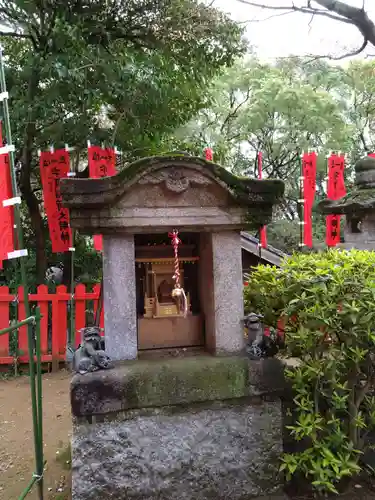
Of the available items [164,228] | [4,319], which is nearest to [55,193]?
[4,319]

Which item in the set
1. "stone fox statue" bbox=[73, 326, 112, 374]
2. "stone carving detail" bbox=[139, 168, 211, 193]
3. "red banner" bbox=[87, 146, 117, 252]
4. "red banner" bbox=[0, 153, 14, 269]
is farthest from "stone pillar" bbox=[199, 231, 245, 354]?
"red banner" bbox=[87, 146, 117, 252]

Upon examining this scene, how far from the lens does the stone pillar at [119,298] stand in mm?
3205

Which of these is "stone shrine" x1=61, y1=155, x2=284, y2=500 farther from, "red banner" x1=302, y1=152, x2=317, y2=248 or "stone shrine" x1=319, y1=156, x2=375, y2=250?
"red banner" x1=302, y1=152, x2=317, y2=248

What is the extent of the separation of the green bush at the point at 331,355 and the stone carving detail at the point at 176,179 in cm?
101

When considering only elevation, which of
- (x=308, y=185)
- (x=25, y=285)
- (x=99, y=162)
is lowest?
(x=25, y=285)

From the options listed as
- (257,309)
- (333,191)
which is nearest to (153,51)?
(333,191)

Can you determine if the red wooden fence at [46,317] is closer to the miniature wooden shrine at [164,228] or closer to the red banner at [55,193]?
the red banner at [55,193]

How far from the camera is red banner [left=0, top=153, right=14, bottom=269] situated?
3096mm

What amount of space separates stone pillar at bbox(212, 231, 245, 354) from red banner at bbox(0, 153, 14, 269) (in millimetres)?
1598

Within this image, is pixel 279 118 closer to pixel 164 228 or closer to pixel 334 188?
pixel 334 188

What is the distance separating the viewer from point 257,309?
3.87 m

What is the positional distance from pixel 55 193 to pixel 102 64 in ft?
7.57

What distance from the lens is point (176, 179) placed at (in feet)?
10.5

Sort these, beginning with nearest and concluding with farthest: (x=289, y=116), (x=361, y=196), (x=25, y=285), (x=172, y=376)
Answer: (x=25, y=285)
(x=172, y=376)
(x=361, y=196)
(x=289, y=116)
